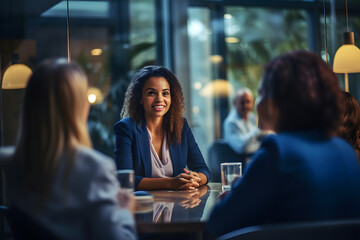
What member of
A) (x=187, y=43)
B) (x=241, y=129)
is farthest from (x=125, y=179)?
(x=187, y=43)

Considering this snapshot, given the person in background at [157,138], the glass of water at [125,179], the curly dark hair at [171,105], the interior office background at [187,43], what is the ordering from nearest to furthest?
the glass of water at [125,179] → the person in background at [157,138] → the curly dark hair at [171,105] → the interior office background at [187,43]

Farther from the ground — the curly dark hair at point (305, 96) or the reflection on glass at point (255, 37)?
the reflection on glass at point (255, 37)

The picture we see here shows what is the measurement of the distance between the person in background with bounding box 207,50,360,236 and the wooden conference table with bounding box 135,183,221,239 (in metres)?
0.11

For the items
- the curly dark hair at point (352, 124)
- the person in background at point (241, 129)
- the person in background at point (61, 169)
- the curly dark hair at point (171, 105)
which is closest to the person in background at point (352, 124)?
the curly dark hair at point (352, 124)

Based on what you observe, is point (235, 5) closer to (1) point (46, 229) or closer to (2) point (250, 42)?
(2) point (250, 42)

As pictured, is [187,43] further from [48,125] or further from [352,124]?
[48,125]

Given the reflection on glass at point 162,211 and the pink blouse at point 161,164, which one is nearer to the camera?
the reflection on glass at point 162,211

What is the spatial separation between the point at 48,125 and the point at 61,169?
13 cm

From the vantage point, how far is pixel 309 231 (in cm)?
111

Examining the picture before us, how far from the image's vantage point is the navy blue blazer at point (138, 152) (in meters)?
2.44

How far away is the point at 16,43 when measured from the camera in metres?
3.17

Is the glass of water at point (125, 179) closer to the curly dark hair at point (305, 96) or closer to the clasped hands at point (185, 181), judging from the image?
the clasped hands at point (185, 181)

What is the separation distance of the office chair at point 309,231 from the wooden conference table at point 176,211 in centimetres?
40

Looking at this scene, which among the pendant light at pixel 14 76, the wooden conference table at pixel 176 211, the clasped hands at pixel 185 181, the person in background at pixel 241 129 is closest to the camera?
the wooden conference table at pixel 176 211
